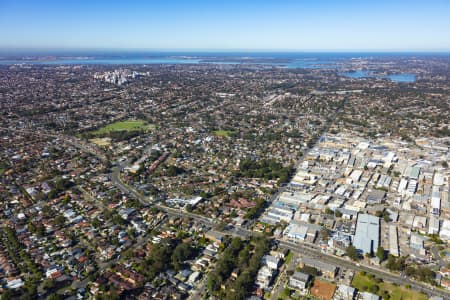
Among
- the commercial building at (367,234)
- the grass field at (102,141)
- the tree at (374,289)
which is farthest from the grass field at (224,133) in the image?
the tree at (374,289)

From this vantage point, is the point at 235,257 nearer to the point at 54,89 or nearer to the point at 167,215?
the point at 167,215

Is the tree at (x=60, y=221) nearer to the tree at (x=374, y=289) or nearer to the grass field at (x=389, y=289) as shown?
the grass field at (x=389, y=289)

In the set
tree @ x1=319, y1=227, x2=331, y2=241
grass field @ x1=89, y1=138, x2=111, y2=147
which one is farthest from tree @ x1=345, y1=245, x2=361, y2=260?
grass field @ x1=89, y1=138, x2=111, y2=147

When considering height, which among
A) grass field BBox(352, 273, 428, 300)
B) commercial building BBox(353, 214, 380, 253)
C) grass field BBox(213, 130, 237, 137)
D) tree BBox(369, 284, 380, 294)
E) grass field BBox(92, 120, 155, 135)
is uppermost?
grass field BBox(92, 120, 155, 135)

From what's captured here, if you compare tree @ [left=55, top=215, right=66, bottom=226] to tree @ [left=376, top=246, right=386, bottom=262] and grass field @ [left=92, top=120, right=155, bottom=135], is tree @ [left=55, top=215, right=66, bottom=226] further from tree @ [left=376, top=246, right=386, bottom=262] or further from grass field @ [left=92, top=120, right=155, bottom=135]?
grass field @ [left=92, top=120, right=155, bottom=135]

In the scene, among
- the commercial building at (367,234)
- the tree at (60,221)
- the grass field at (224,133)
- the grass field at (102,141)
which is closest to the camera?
the commercial building at (367,234)

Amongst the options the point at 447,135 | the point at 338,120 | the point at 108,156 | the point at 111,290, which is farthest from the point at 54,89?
the point at 447,135
